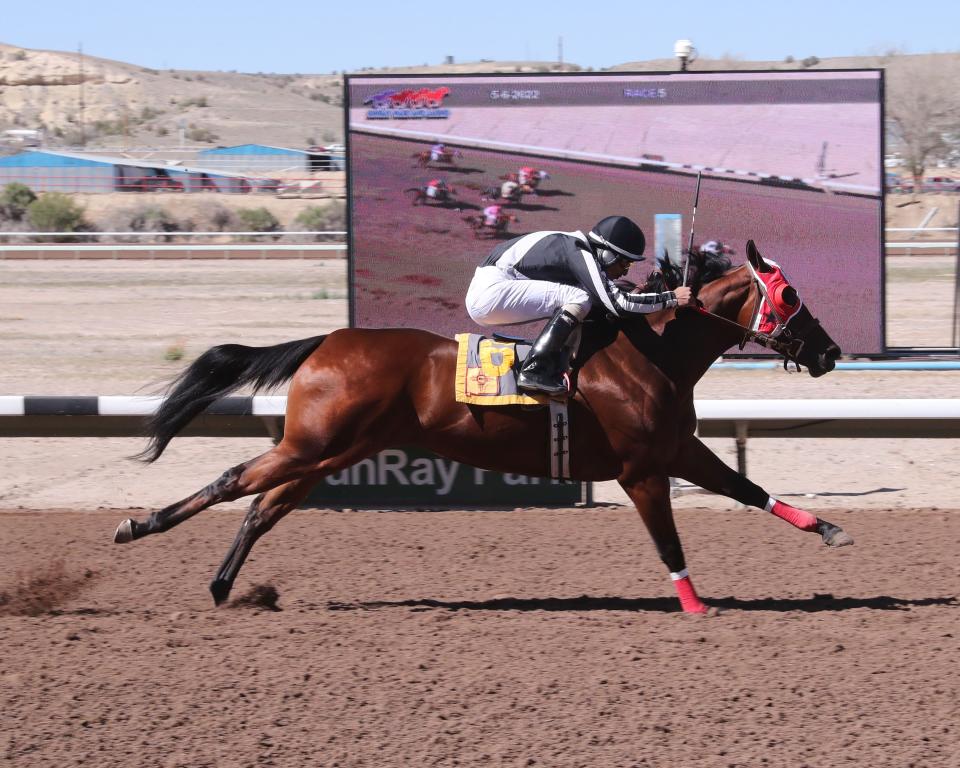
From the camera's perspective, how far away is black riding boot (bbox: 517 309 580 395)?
6.12 metres

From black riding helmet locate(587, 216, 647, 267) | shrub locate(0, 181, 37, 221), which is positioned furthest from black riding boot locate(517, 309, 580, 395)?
shrub locate(0, 181, 37, 221)

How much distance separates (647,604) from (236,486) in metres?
2.06

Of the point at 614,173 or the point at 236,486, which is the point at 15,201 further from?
the point at 236,486

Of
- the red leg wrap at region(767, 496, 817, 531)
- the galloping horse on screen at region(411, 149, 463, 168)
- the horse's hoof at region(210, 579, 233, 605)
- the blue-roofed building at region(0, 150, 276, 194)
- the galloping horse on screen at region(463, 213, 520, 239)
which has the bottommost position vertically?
the horse's hoof at region(210, 579, 233, 605)

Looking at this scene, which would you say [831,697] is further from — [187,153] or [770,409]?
[187,153]

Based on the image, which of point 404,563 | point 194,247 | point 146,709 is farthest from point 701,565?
point 194,247

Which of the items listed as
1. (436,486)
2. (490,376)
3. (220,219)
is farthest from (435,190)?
(220,219)

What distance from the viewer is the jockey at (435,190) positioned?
46.3 ft

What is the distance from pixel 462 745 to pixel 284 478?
2.10 meters

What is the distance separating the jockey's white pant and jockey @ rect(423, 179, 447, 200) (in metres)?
7.87

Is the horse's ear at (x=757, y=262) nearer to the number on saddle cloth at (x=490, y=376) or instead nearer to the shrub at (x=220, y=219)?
the number on saddle cloth at (x=490, y=376)

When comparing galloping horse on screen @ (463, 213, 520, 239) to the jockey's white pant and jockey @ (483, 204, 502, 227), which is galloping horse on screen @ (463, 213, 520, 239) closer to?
jockey @ (483, 204, 502, 227)

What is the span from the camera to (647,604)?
6555 millimetres

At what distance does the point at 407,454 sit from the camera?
8789 mm
